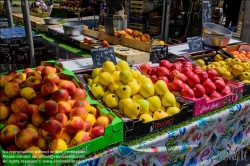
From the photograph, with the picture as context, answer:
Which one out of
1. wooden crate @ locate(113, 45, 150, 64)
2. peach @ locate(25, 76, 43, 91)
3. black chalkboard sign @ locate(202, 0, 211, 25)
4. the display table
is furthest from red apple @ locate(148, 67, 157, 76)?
black chalkboard sign @ locate(202, 0, 211, 25)

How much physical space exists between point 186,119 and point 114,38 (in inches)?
109

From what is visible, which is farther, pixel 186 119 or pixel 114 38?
pixel 114 38

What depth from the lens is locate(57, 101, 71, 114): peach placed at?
1896mm

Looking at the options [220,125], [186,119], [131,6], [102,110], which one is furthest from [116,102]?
[131,6]

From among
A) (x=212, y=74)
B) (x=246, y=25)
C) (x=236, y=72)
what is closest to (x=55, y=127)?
(x=212, y=74)

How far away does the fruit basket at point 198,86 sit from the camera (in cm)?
248

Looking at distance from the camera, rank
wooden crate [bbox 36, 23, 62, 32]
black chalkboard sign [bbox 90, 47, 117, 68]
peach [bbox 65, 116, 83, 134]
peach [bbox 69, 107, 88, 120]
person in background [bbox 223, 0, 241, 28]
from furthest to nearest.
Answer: person in background [bbox 223, 0, 241, 28] → wooden crate [bbox 36, 23, 62, 32] → black chalkboard sign [bbox 90, 47, 117, 68] → peach [bbox 69, 107, 88, 120] → peach [bbox 65, 116, 83, 134]

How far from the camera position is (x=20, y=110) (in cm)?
189

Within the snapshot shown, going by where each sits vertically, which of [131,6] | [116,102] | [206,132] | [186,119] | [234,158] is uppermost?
[131,6]

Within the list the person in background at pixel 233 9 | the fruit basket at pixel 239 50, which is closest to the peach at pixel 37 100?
the fruit basket at pixel 239 50

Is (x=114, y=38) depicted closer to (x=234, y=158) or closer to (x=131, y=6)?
(x=234, y=158)

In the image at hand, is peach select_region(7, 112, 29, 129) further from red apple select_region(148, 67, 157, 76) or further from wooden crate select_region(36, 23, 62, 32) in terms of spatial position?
wooden crate select_region(36, 23, 62, 32)

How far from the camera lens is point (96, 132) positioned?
183 cm

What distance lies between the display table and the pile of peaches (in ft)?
0.73
